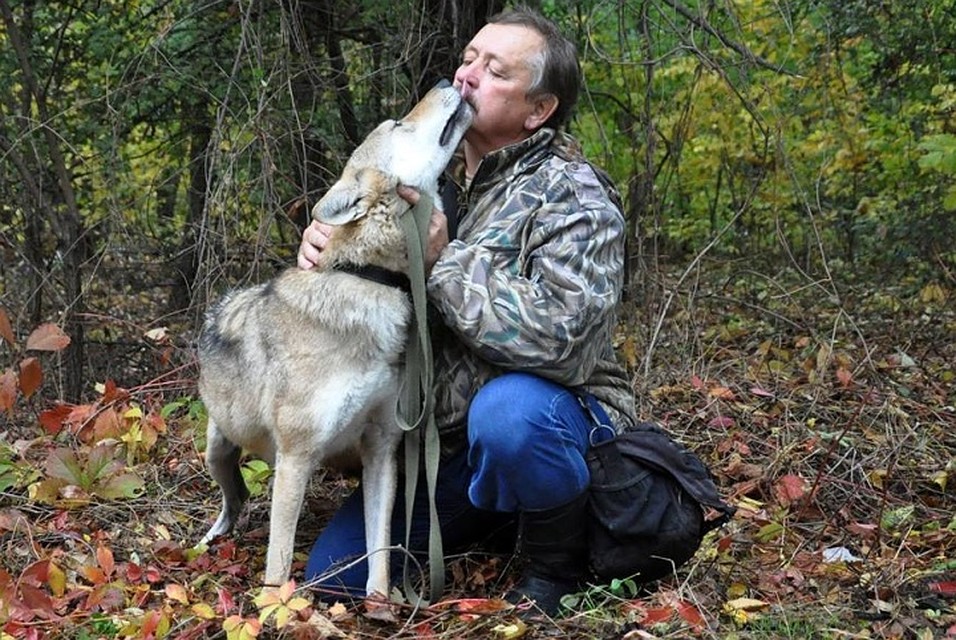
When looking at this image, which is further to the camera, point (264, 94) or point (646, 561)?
point (264, 94)

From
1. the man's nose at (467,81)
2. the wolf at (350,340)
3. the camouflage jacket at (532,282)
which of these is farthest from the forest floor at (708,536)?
the man's nose at (467,81)

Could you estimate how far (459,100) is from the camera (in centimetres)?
364

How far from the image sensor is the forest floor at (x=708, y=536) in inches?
127

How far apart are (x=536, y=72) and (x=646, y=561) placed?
1.62m

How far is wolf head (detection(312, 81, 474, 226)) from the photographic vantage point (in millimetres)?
3566

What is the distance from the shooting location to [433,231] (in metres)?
3.46

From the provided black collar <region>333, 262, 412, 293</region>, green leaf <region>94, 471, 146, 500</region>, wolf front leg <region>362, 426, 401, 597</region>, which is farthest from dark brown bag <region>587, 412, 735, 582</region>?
green leaf <region>94, 471, 146, 500</region>

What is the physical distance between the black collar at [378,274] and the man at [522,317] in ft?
0.44

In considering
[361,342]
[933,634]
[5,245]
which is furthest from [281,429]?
[5,245]

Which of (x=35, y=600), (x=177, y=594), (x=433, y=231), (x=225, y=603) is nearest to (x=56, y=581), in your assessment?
(x=35, y=600)

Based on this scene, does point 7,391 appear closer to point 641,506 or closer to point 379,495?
point 379,495

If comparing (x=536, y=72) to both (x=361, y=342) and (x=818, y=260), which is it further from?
(x=818, y=260)

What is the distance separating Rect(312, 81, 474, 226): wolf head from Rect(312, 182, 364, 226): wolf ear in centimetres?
6

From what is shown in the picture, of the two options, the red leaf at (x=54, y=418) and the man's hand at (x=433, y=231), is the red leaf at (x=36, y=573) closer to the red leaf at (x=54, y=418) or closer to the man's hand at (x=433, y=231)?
the man's hand at (x=433, y=231)
